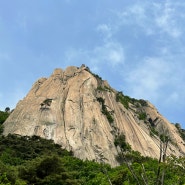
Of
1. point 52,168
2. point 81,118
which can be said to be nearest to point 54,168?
point 52,168

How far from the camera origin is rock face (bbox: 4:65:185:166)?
44.5 metres

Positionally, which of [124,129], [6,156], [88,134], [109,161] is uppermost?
[124,129]

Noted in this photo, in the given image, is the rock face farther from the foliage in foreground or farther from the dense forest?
the foliage in foreground

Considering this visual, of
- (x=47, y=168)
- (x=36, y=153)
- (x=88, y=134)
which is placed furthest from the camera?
(x=88, y=134)

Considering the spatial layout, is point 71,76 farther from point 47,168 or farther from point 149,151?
point 47,168

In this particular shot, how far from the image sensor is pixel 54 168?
26969 mm

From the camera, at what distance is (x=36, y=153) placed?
1551 inches

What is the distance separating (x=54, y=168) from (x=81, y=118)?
2141 centimetres

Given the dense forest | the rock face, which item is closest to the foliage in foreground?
the dense forest

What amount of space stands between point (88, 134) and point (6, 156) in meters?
11.7

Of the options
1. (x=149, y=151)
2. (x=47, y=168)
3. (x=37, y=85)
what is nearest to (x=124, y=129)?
(x=149, y=151)

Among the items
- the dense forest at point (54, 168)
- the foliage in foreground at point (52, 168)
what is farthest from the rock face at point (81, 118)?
the foliage in foreground at point (52, 168)

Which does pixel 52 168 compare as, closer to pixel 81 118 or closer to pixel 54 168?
pixel 54 168

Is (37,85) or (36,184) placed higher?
(37,85)
